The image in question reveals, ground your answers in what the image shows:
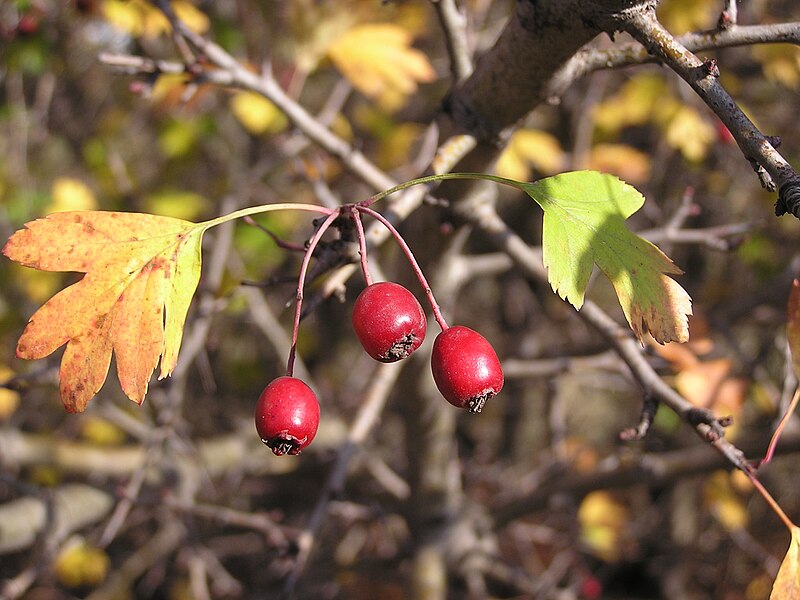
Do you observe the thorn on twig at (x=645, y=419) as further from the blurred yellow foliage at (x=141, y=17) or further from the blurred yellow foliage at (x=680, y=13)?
the blurred yellow foliage at (x=141, y=17)

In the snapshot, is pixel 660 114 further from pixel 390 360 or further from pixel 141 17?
→ pixel 390 360

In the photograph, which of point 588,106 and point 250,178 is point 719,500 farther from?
point 250,178

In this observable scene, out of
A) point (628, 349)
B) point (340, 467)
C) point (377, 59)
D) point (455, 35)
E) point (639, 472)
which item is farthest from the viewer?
point (377, 59)

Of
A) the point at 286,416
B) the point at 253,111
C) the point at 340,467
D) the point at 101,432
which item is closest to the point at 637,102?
the point at 253,111

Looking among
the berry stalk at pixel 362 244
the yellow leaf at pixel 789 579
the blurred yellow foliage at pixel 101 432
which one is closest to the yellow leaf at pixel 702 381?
the yellow leaf at pixel 789 579

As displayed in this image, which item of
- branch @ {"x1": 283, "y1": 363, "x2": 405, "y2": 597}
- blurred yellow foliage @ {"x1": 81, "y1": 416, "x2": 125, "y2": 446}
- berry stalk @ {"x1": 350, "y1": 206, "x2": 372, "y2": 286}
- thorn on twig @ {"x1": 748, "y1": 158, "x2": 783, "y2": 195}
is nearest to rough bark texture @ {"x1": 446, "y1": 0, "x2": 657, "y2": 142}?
thorn on twig @ {"x1": 748, "y1": 158, "x2": 783, "y2": 195}

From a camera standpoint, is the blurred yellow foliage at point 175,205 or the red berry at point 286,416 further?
the blurred yellow foliage at point 175,205
